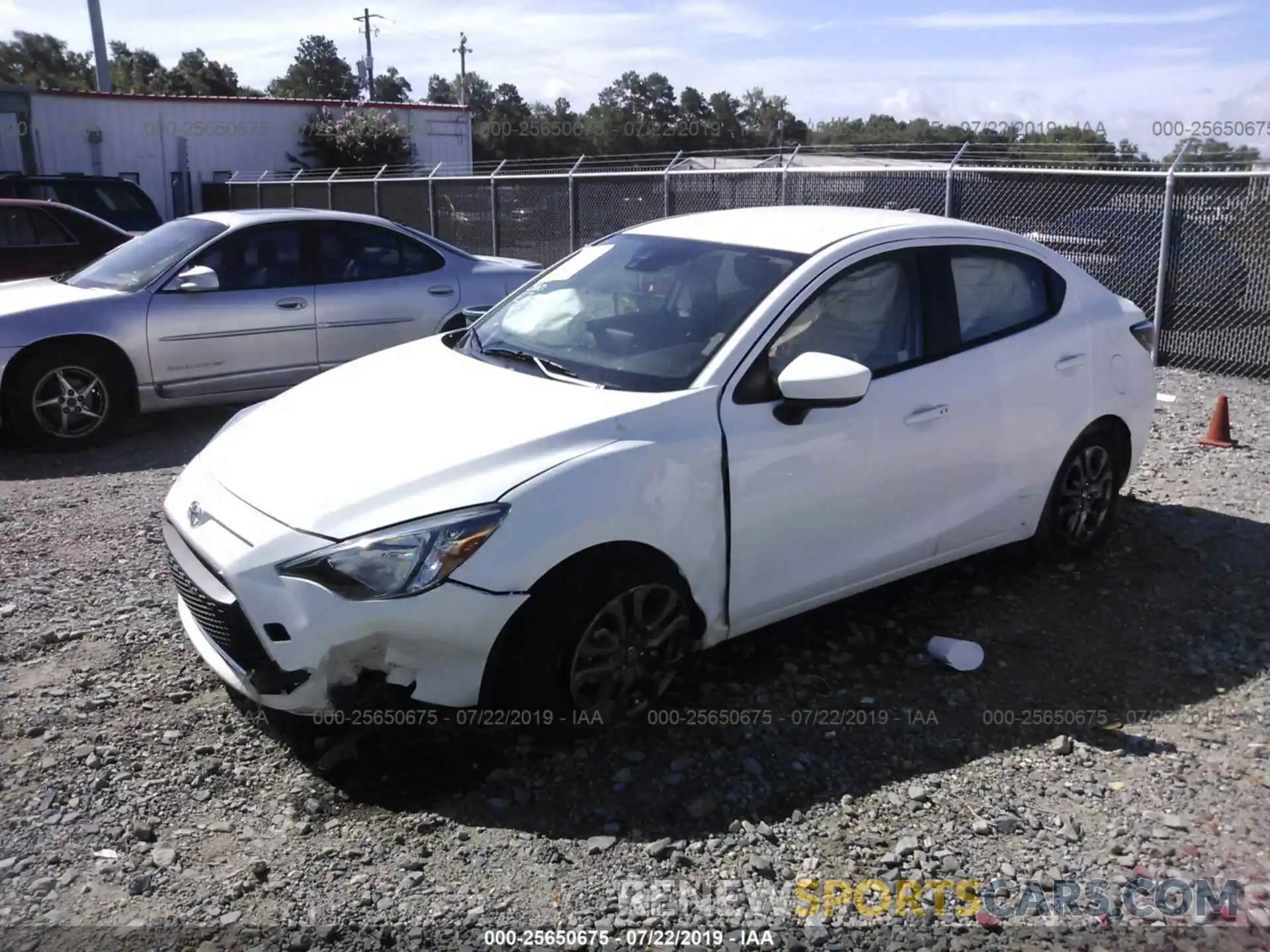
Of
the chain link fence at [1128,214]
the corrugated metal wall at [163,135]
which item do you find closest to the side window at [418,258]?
the chain link fence at [1128,214]

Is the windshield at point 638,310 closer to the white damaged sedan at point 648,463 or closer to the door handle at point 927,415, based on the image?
the white damaged sedan at point 648,463

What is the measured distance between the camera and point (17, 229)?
11.1 metres

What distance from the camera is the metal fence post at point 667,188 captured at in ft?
46.4

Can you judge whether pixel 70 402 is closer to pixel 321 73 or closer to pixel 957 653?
pixel 957 653

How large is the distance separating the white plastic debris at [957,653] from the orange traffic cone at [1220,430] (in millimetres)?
4164

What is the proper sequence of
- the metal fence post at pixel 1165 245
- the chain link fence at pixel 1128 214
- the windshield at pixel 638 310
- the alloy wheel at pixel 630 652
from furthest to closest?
the metal fence post at pixel 1165 245
the chain link fence at pixel 1128 214
the windshield at pixel 638 310
the alloy wheel at pixel 630 652

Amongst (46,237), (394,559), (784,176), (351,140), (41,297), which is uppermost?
(351,140)

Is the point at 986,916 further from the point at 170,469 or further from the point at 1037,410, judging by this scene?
the point at 170,469

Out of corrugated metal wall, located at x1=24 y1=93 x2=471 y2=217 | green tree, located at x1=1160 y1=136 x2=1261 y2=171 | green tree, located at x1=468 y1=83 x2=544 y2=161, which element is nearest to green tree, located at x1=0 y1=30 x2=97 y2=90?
green tree, located at x1=468 y1=83 x2=544 y2=161

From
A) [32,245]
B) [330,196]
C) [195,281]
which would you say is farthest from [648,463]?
[330,196]

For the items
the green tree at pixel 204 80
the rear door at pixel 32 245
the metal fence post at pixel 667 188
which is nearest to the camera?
the rear door at pixel 32 245

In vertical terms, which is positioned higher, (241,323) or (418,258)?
(418,258)

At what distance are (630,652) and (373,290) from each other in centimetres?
583

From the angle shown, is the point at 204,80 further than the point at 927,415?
Yes
